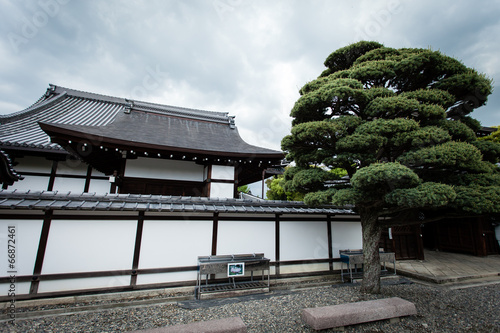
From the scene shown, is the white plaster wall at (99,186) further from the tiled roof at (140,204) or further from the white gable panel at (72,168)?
the tiled roof at (140,204)

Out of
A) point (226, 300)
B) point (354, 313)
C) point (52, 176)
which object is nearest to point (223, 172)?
point (226, 300)

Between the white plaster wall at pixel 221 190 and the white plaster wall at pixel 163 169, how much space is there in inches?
32.5

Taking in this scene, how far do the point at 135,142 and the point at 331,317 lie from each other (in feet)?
20.6

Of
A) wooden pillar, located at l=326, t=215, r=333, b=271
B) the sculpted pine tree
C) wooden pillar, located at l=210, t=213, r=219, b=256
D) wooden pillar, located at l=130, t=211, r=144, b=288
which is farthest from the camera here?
wooden pillar, located at l=326, t=215, r=333, b=271

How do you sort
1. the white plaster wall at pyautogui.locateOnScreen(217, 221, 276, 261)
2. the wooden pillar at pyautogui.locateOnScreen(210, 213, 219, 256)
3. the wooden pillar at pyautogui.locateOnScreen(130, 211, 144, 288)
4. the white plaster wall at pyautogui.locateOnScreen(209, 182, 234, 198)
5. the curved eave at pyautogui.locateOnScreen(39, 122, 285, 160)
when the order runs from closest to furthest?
the wooden pillar at pyautogui.locateOnScreen(130, 211, 144, 288)
the curved eave at pyautogui.locateOnScreen(39, 122, 285, 160)
the wooden pillar at pyautogui.locateOnScreen(210, 213, 219, 256)
the white plaster wall at pyautogui.locateOnScreen(217, 221, 276, 261)
the white plaster wall at pyautogui.locateOnScreen(209, 182, 234, 198)

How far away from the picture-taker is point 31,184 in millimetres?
7395

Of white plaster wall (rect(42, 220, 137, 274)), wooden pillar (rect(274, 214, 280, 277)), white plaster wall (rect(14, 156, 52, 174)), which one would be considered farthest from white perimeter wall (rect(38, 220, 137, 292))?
white plaster wall (rect(14, 156, 52, 174))

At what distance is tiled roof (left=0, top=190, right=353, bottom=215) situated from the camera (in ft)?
14.8

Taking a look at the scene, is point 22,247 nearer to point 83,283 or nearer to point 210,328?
point 83,283

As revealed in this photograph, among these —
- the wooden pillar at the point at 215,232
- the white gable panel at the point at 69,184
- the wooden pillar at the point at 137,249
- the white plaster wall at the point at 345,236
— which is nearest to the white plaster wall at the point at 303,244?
the white plaster wall at the point at 345,236

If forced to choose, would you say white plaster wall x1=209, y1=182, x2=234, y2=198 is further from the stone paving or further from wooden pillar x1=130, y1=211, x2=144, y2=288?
the stone paving

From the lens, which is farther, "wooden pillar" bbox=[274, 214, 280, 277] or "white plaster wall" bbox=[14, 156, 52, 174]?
"white plaster wall" bbox=[14, 156, 52, 174]

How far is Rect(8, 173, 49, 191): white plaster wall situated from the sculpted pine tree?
821 centimetres

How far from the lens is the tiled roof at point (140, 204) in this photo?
4496 mm
